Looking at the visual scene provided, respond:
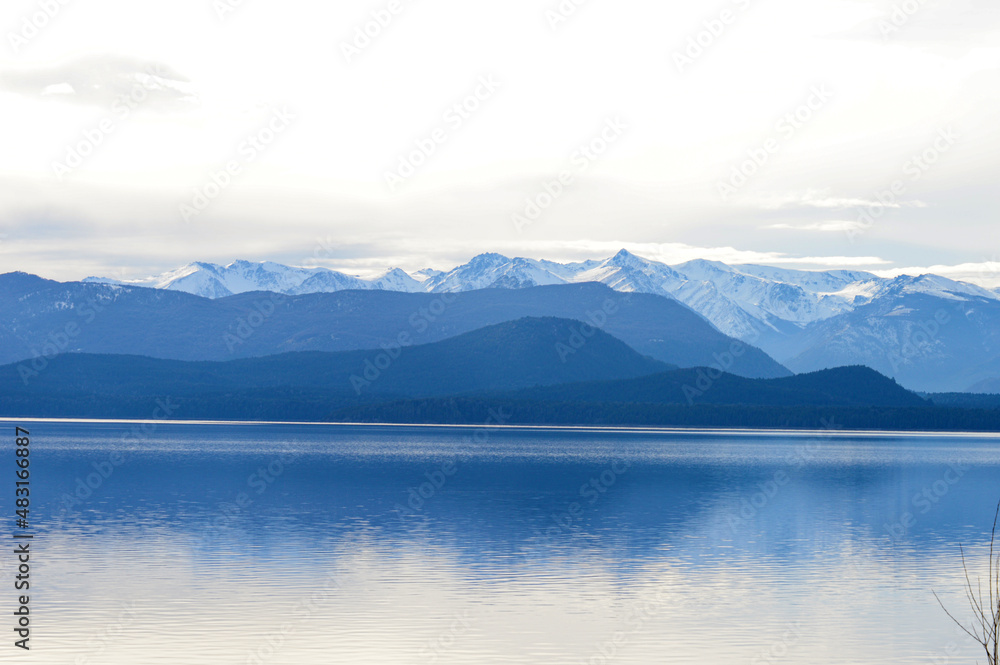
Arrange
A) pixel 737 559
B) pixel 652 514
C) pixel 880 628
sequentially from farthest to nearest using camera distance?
pixel 652 514
pixel 737 559
pixel 880 628

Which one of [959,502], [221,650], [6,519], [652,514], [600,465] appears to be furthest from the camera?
[600,465]

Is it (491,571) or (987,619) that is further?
(491,571)

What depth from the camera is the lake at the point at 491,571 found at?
129ft

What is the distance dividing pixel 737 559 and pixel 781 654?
21.0 meters

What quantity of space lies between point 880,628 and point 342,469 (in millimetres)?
93967

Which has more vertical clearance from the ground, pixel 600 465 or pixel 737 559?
pixel 600 465

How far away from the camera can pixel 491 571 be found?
53.8m

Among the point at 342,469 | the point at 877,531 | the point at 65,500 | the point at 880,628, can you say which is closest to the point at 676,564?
the point at 880,628

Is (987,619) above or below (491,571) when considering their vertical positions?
below

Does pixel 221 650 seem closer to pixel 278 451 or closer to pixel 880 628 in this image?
pixel 880 628

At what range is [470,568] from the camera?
54.6 metres

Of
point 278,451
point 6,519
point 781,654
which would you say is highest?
point 278,451

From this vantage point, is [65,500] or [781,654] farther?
[65,500]

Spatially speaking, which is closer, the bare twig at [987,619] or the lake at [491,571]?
the bare twig at [987,619]
